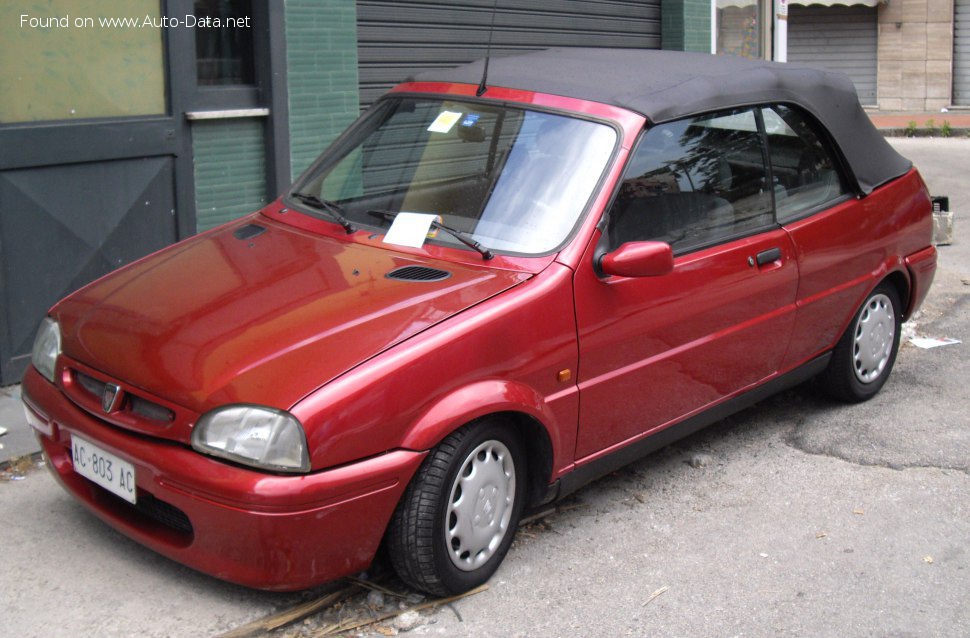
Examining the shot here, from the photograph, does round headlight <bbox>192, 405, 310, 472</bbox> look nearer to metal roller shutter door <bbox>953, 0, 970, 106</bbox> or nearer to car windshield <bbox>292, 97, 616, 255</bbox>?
car windshield <bbox>292, 97, 616, 255</bbox>

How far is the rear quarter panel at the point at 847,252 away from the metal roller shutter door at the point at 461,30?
12.4 feet

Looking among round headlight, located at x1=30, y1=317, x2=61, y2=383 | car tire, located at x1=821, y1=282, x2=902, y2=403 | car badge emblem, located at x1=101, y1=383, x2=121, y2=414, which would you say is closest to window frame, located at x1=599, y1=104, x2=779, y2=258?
car tire, located at x1=821, y1=282, x2=902, y2=403

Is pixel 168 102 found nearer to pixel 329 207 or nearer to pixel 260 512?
pixel 329 207

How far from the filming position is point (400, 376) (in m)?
3.48

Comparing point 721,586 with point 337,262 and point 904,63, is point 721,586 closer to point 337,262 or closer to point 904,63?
point 337,262

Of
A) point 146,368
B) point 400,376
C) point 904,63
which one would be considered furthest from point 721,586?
point 904,63

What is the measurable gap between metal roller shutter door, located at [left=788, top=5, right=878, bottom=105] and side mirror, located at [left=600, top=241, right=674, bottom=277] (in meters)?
20.3

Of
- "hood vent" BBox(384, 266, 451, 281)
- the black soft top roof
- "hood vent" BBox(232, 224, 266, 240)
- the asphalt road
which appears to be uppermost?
the black soft top roof

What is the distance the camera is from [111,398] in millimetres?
3678

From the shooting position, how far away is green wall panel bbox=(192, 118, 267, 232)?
684 cm

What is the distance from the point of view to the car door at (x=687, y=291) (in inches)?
165

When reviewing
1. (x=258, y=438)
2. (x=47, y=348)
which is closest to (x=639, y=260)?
(x=258, y=438)

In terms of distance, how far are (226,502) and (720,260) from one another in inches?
89.9

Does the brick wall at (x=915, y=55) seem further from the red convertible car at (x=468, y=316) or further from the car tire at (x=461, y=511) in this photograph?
the car tire at (x=461, y=511)
